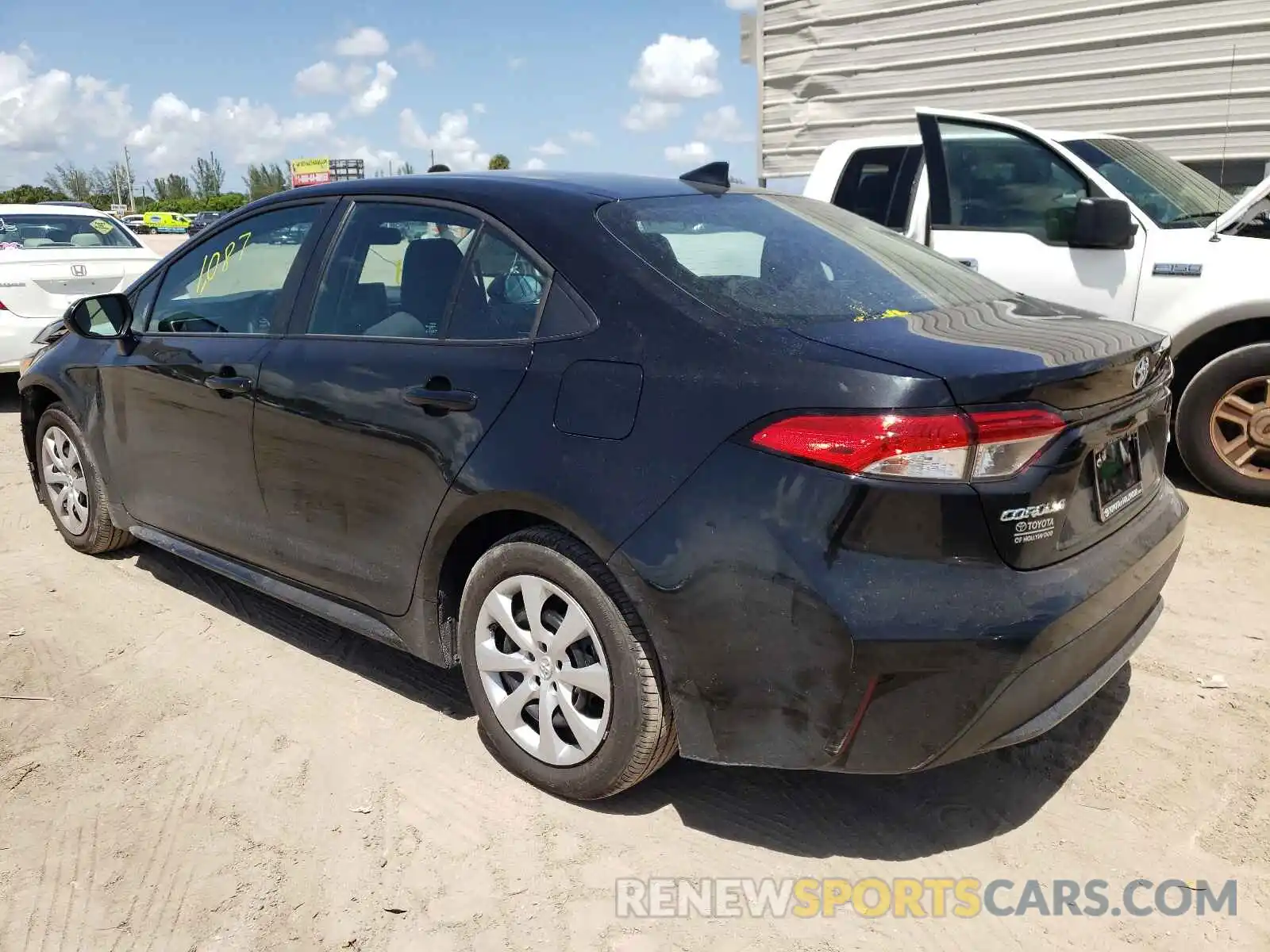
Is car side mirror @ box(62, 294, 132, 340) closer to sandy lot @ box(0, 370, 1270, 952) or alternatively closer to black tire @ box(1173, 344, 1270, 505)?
sandy lot @ box(0, 370, 1270, 952)

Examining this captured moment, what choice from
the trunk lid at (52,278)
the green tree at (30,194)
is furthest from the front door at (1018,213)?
the green tree at (30,194)

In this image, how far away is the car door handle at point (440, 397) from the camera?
2830 mm

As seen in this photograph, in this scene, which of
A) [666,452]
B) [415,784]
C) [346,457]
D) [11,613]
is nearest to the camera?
[666,452]

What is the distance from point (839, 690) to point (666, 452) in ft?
2.17

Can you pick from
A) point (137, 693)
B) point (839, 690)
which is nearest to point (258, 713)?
point (137, 693)

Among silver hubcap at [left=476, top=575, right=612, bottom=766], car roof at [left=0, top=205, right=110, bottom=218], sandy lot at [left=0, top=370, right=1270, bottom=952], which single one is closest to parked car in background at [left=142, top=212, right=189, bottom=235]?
car roof at [left=0, top=205, right=110, bottom=218]

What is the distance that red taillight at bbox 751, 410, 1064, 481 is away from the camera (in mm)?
2199

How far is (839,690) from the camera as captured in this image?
2.27 m

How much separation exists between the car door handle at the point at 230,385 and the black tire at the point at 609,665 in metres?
1.23

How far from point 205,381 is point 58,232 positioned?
6.76 metres

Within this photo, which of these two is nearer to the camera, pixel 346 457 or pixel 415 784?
pixel 415 784

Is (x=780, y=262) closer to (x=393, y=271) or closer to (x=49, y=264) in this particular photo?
(x=393, y=271)

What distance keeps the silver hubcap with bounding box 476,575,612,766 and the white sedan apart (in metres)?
6.54

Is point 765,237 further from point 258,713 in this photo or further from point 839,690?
point 258,713
